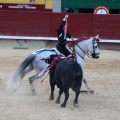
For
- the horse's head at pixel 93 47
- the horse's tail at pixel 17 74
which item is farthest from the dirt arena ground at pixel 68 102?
the horse's head at pixel 93 47

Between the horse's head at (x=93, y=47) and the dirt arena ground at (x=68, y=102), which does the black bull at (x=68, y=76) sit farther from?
the horse's head at (x=93, y=47)

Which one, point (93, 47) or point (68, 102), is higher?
point (93, 47)

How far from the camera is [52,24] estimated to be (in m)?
18.0

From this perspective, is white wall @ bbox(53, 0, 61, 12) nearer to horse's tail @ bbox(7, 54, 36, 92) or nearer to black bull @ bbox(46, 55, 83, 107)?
horse's tail @ bbox(7, 54, 36, 92)

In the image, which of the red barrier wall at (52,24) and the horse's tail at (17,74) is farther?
the red barrier wall at (52,24)

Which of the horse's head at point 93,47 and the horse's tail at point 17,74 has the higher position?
the horse's head at point 93,47

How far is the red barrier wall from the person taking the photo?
1789 cm

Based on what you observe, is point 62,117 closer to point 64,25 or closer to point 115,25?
point 64,25

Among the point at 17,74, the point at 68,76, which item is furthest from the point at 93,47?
the point at 68,76

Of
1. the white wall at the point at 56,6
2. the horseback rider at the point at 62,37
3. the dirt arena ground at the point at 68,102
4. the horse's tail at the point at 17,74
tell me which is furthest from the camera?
the white wall at the point at 56,6

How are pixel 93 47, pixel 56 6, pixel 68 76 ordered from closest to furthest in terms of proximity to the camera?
pixel 68 76, pixel 93 47, pixel 56 6

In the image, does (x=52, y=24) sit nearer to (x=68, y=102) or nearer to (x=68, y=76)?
(x=68, y=102)

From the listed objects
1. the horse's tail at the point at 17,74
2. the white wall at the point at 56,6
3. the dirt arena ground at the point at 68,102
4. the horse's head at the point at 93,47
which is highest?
the white wall at the point at 56,6

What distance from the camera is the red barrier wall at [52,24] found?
→ 17891 millimetres
